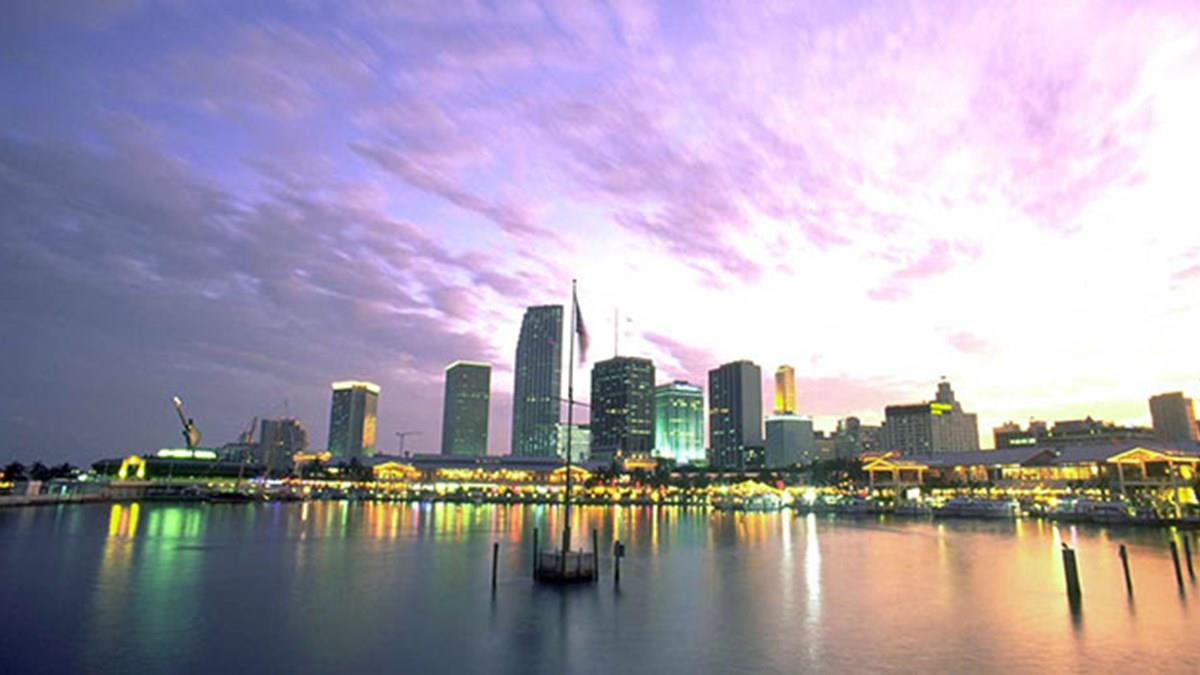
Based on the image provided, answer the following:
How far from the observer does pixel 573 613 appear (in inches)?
1243

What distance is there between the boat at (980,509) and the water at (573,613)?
6865 cm

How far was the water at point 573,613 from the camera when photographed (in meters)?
23.8

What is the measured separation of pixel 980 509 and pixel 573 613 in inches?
4658

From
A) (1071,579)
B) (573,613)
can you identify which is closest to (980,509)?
(1071,579)

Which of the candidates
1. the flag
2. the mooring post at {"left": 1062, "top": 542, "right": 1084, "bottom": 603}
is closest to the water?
the mooring post at {"left": 1062, "top": 542, "right": 1084, "bottom": 603}

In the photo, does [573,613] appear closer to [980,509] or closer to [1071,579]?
[1071,579]

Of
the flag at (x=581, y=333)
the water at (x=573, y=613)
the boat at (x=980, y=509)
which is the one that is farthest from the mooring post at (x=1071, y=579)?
the boat at (x=980, y=509)

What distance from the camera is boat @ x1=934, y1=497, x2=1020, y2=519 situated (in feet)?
405

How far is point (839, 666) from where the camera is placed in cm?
2344

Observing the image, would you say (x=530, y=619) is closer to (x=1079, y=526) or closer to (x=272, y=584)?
(x=272, y=584)

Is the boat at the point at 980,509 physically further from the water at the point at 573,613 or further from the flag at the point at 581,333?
the flag at the point at 581,333

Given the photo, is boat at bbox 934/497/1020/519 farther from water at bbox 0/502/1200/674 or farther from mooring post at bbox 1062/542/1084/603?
mooring post at bbox 1062/542/1084/603

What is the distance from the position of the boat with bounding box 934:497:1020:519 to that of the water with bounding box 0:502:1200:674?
6865 cm

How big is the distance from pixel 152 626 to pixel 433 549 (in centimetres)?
3422
